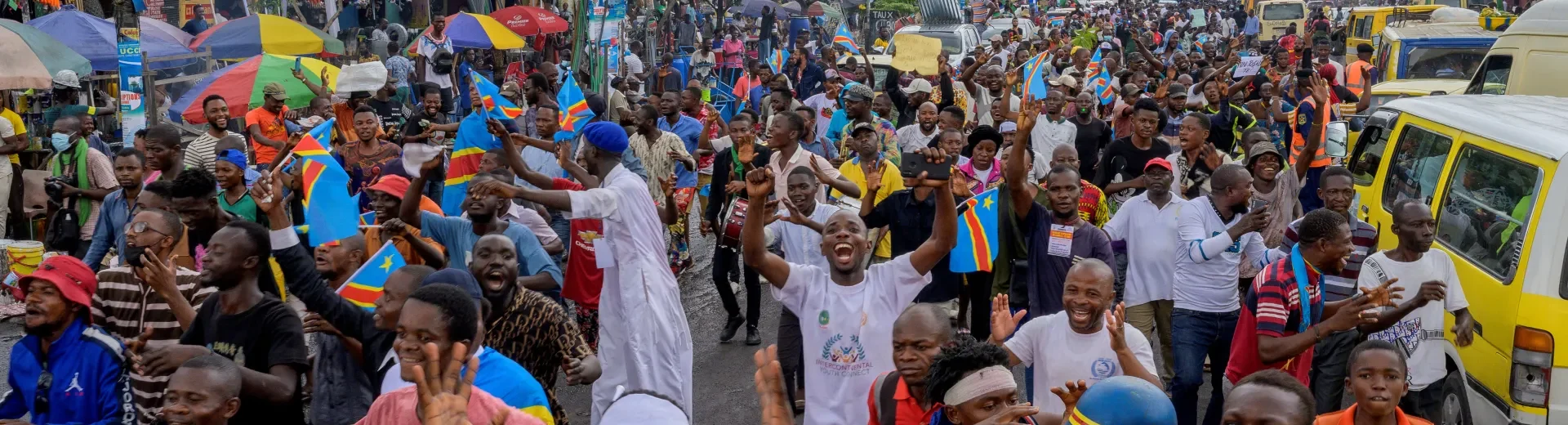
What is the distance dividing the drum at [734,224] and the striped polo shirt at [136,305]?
3.34 meters

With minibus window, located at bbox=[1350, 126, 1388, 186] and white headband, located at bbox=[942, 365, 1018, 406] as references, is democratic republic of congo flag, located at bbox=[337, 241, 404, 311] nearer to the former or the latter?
white headband, located at bbox=[942, 365, 1018, 406]

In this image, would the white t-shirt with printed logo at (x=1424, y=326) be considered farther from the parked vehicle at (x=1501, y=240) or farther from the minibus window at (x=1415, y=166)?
the minibus window at (x=1415, y=166)

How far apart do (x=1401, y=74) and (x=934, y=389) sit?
1469cm

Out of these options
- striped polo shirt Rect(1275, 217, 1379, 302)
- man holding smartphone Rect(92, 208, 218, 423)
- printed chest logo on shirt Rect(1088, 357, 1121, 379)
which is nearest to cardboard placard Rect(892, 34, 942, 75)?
striped polo shirt Rect(1275, 217, 1379, 302)

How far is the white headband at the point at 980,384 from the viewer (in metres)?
3.41

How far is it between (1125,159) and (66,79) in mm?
8614

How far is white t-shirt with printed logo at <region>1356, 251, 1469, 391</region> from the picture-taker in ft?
17.6

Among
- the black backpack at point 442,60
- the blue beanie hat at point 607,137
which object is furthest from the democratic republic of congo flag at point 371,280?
the black backpack at point 442,60

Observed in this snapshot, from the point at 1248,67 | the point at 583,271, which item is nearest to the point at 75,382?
the point at 583,271

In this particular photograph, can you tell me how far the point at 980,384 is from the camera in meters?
3.42

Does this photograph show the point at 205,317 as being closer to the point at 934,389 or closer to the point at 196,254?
the point at 196,254

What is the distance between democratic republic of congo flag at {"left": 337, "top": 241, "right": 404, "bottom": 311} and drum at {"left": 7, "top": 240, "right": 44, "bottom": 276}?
4.83m

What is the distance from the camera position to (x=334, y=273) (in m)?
5.91

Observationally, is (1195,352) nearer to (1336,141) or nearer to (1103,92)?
(1336,141)
